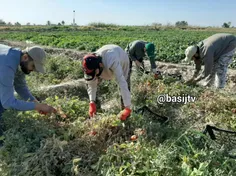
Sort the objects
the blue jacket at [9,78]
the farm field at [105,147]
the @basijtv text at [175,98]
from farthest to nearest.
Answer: the @basijtv text at [175,98] < the blue jacket at [9,78] < the farm field at [105,147]

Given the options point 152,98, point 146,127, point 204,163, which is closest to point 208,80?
point 152,98

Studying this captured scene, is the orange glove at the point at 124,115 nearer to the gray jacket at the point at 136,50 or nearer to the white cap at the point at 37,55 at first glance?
the white cap at the point at 37,55

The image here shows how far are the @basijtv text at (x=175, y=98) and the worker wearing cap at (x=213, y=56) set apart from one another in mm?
527

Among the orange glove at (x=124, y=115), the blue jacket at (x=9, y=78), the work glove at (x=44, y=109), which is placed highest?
the blue jacket at (x=9, y=78)

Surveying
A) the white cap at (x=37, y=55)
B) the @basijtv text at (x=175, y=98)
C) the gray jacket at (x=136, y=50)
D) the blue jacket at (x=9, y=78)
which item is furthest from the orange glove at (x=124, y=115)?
the gray jacket at (x=136, y=50)

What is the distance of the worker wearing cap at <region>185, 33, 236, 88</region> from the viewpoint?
16.6ft

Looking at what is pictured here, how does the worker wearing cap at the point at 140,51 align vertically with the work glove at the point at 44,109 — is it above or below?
above

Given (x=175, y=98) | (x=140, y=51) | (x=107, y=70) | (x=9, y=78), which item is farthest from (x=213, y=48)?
(x=9, y=78)

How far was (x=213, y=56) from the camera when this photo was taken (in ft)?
17.2

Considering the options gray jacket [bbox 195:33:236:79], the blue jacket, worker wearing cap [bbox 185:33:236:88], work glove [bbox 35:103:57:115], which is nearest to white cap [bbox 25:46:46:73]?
the blue jacket

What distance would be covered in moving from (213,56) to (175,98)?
1130 millimetres

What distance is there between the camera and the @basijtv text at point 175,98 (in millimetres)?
5028

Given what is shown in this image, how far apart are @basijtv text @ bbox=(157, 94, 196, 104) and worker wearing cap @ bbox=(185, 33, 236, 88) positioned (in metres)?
0.53

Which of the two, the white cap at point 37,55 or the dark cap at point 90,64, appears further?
the dark cap at point 90,64
